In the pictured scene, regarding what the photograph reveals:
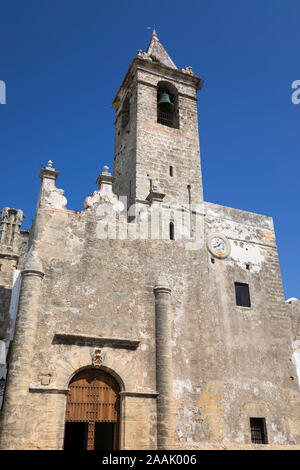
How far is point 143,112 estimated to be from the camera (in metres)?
18.0

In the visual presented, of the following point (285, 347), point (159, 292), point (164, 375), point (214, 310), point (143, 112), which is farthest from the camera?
point (143, 112)

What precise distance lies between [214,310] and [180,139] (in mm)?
7844

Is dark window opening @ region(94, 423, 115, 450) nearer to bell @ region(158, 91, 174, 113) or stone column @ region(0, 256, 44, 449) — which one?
stone column @ region(0, 256, 44, 449)

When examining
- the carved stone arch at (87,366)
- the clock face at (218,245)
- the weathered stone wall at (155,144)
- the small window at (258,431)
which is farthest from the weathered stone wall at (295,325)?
the carved stone arch at (87,366)

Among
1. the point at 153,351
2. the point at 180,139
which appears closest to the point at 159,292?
the point at 153,351

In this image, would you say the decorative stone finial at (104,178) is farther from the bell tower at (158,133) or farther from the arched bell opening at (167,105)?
the arched bell opening at (167,105)

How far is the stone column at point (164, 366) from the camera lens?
460 inches

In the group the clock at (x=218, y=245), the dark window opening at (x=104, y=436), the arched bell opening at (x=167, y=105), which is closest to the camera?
the clock at (x=218, y=245)

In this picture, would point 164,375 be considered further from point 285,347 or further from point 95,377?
point 285,347

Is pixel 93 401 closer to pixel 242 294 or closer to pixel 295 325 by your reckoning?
pixel 242 294

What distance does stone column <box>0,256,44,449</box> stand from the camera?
10156 mm

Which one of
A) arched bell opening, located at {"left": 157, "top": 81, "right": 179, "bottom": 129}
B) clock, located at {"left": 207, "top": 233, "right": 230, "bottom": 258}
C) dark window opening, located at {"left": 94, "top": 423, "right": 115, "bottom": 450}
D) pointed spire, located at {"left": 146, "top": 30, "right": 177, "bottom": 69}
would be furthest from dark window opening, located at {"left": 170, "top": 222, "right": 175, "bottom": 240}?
pointed spire, located at {"left": 146, "top": 30, "right": 177, "bottom": 69}

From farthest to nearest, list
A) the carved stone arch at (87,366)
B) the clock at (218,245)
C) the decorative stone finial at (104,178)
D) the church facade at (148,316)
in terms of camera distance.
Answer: the clock at (218,245)
the decorative stone finial at (104,178)
the church facade at (148,316)
the carved stone arch at (87,366)

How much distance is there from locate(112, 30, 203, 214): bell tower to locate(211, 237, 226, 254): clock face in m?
1.72
